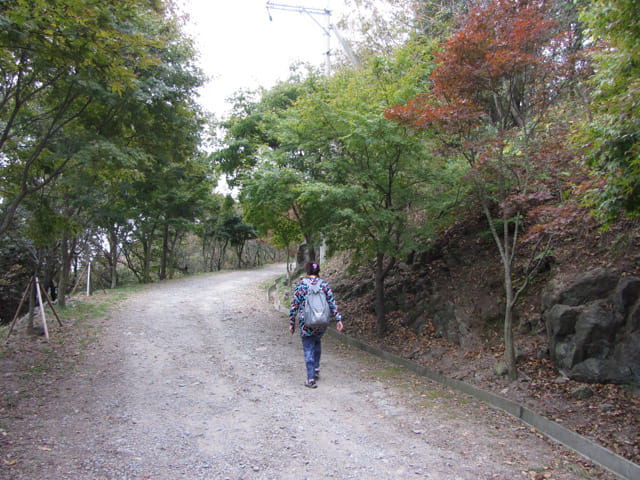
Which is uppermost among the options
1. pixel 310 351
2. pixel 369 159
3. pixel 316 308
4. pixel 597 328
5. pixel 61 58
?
pixel 61 58

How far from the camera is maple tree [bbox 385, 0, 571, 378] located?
5.40 meters

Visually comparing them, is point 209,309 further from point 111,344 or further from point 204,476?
point 204,476

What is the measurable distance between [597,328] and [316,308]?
11.9 feet

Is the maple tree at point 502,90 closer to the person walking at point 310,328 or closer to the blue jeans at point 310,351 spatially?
the person walking at point 310,328

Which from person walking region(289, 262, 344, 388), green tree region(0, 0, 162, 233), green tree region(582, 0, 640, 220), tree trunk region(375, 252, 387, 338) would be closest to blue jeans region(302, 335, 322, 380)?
person walking region(289, 262, 344, 388)

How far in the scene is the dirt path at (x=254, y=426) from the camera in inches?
138

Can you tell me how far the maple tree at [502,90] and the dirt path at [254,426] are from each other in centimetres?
174

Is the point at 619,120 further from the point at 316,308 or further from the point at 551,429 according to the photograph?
the point at 316,308

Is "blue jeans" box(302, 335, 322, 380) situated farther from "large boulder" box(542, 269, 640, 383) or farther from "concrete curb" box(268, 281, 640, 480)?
"large boulder" box(542, 269, 640, 383)

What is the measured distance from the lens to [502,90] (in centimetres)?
604

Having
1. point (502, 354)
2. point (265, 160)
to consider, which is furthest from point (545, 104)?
point (265, 160)

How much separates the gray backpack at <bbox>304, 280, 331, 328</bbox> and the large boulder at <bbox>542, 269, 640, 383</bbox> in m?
3.15

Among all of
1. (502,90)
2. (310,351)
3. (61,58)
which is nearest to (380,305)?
(310,351)

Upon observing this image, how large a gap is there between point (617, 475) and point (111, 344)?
814 centimetres
